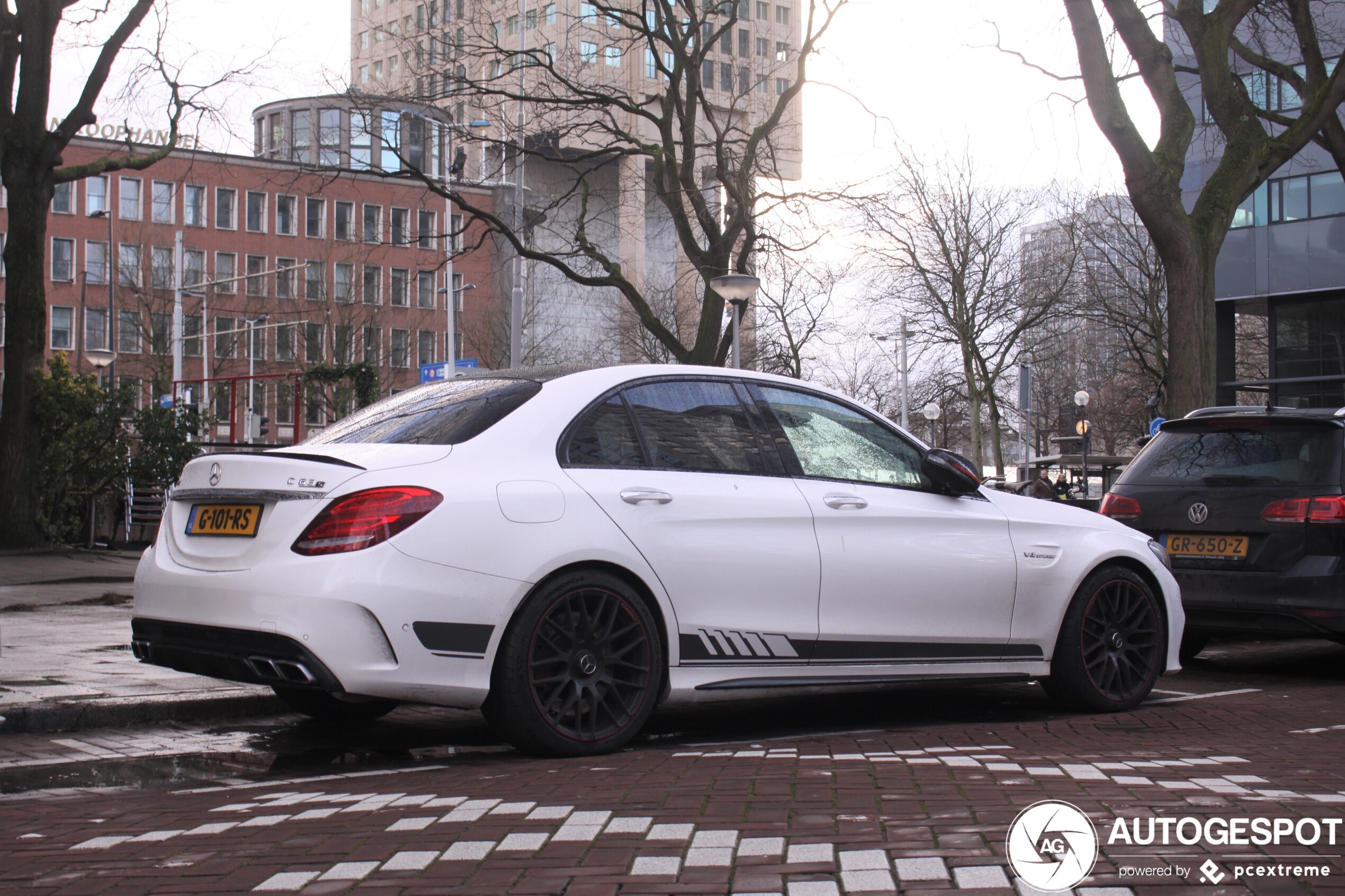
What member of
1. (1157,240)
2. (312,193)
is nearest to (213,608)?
(1157,240)

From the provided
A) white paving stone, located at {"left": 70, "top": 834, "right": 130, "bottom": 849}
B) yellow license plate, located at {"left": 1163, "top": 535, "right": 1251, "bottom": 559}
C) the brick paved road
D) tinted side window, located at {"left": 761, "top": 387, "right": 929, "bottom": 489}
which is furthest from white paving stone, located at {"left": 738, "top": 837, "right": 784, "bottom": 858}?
yellow license plate, located at {"left": 1163, "top": 535, "right": 1251, "bottom": 559}

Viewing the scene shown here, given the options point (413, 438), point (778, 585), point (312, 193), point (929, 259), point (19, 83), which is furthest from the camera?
point (929, 259)

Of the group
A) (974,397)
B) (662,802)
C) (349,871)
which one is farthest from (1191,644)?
(974,397)

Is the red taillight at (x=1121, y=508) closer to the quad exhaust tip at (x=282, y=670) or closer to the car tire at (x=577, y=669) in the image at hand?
the car tire at (x=577, y=669)

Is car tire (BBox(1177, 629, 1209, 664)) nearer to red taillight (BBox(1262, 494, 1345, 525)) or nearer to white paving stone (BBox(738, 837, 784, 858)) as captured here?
red taillight (BBox(1262, 494, 1345, 525))

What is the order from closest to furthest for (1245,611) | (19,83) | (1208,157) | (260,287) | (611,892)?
(611,892) → (1245,611) → (19,83) → (1208,157) → (260,287)

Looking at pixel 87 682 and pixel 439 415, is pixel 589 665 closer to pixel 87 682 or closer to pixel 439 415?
pixel 439 415

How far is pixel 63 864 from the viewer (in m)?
3.61

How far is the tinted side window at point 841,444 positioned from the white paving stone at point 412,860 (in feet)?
9.41

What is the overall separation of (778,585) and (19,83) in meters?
17.5

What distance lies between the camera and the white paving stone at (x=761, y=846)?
3.50 m

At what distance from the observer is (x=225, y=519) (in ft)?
16.9

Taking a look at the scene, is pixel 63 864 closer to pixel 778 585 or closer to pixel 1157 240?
pixel 778 585

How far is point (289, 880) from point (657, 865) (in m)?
0.90
